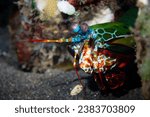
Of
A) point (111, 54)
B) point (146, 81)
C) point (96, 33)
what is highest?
point (96, 33)

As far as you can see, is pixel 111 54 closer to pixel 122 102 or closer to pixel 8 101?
pixel 122 102

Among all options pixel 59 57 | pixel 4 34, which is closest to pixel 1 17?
pixel 4 34

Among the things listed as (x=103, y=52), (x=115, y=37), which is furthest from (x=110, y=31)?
(x=103, y=52)

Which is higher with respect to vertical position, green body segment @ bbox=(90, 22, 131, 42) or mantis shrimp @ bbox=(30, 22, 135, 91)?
green body segment @ bbox=(90, 22, 131, 42)

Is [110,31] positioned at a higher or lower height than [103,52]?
higher

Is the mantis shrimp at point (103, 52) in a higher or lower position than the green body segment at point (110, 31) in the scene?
lower

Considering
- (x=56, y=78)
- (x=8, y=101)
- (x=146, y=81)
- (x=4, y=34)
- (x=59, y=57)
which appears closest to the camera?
(x=146, y=81)

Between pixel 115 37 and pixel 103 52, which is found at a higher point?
pixel 115 37

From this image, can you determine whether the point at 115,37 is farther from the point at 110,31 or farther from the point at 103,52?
the point at 103,52
